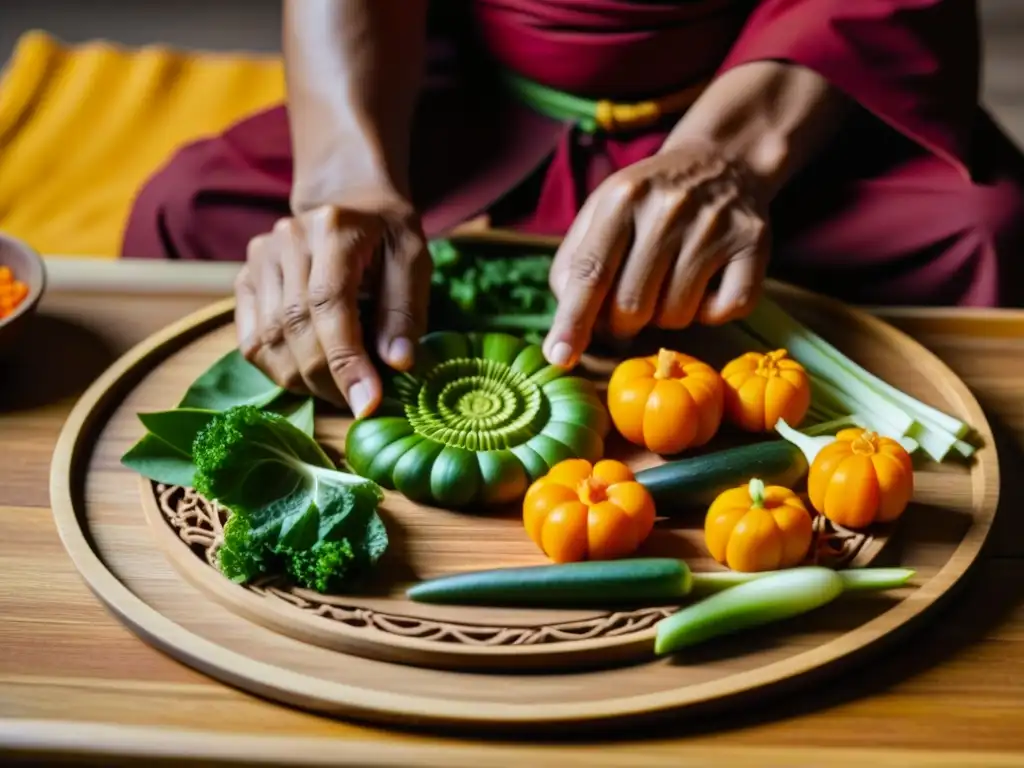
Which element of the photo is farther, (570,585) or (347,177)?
(347,177)

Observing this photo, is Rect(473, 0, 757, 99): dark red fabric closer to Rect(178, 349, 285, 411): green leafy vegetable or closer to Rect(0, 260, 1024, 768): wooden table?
Rect(178, 349, 285, 411): green leafy vegetable

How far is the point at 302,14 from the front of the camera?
5.39 feet

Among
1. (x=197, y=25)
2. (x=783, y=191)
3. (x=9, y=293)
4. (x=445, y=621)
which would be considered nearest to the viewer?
(x=445, y=621)

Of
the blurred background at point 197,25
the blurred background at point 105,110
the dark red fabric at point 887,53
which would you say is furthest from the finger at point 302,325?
the blurred background at point 197,25

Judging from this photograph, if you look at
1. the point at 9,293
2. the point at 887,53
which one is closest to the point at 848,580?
the point at 887,53

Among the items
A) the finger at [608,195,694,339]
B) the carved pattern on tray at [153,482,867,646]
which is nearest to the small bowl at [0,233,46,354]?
the carved pattern on tray at [153,482,867,646]

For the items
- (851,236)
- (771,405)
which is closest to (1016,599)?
(771,405)

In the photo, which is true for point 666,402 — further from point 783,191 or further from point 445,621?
point 783,191

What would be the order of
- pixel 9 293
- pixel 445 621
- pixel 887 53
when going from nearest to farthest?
pixel 445 621
pixel 9 293
pixel 887 53

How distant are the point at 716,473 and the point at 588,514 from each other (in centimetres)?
16

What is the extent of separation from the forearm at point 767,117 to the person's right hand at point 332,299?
0.38m

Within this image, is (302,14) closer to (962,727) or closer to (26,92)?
(962,727)

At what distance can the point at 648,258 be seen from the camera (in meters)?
1.35

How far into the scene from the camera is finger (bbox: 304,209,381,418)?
130 cm
